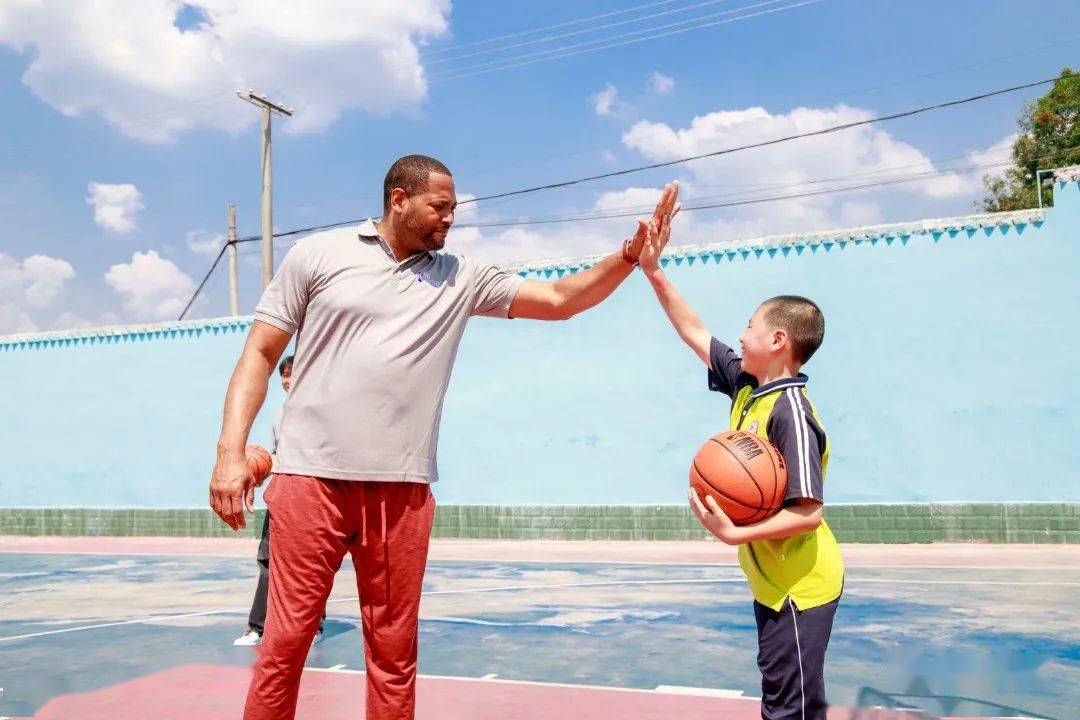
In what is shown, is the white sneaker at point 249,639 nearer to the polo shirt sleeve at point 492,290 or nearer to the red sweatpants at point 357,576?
the red sweatpants at point 357,576

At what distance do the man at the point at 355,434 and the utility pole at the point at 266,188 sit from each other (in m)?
17.5

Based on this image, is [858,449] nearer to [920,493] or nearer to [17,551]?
[920,493]

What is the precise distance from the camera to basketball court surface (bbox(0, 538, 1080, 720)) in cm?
484

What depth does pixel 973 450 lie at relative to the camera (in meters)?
11.8

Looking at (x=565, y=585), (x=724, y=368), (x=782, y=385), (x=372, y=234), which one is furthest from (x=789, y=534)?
(x=565, y=585)

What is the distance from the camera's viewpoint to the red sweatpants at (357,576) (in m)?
3.12

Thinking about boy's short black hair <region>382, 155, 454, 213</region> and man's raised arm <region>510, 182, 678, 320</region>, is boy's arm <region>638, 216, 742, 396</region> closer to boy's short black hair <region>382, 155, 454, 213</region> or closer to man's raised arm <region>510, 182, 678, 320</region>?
man's raised arm <region>510, 182, 678, 320</region>

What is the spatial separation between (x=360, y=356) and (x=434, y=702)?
2403 mm

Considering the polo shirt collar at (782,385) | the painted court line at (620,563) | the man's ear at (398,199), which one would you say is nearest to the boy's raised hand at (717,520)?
the polo shirt collar at (782,385)

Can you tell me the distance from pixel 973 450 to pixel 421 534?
10.2m

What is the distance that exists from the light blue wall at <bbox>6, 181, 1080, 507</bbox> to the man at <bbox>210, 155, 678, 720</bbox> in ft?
31.4

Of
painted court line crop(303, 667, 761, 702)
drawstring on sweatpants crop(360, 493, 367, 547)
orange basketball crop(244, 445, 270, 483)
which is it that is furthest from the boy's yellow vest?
orange basketball crop(244, 445, 270, 483)

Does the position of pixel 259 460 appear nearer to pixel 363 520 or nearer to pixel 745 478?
pixel 363 520

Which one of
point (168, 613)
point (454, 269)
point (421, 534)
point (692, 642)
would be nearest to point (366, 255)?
point (454, 269)
